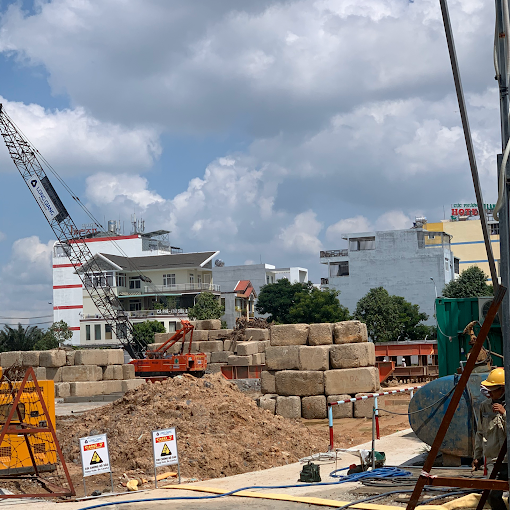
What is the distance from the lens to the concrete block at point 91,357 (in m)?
32.0

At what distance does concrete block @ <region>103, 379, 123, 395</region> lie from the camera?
3167 cm

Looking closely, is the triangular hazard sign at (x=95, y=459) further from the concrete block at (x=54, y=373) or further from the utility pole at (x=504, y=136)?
the concrete block at (x=54, y=373)

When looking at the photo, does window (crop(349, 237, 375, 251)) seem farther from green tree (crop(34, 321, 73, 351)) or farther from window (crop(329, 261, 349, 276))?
green tree (crop(34, 321, 73, 351))

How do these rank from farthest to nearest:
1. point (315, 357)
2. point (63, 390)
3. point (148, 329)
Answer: point (148, 329), point (63, 390), point (315, 357)

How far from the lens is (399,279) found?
69000 millimetres

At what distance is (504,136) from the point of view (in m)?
4.69

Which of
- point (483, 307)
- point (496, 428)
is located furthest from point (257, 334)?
point (496, 428)

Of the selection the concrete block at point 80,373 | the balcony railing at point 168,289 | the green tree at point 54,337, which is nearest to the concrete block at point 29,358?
the concrete block at point 80,373

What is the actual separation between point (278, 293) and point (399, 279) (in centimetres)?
1263

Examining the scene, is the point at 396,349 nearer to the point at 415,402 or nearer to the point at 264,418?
the point at 264,418

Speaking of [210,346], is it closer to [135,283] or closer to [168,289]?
[168,289]

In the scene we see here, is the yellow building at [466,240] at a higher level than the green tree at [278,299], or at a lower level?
higher

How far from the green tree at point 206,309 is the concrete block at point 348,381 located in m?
48.8

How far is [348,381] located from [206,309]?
1946 inches
